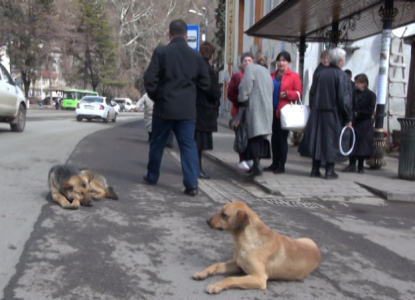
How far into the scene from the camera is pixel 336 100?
7359 mm

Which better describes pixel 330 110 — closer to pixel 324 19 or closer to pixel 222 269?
pixel 324 19

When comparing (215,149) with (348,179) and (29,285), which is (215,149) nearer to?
(348,179)

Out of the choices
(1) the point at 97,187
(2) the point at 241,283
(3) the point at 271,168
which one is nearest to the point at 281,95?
(3) the point at 271,168

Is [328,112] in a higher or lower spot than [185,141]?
higher

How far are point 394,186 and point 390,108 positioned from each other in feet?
18.4

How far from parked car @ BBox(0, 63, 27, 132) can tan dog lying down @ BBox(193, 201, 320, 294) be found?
11478 millimetres

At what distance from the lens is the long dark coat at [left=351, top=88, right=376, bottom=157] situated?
833 cm

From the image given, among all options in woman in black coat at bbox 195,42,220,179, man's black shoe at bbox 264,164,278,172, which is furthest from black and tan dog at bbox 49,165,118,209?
man's black shoe at bbox 264,164,278,172

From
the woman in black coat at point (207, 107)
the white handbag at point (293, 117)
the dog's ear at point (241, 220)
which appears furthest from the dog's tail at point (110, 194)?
the white handbag at point (293, 117)

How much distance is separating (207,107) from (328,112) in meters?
1.85

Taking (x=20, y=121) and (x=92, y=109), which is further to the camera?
(x=92, y=109)

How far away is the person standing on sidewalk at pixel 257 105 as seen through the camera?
7113mm

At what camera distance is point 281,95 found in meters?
7.68

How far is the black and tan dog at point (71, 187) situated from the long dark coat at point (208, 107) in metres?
2.31
